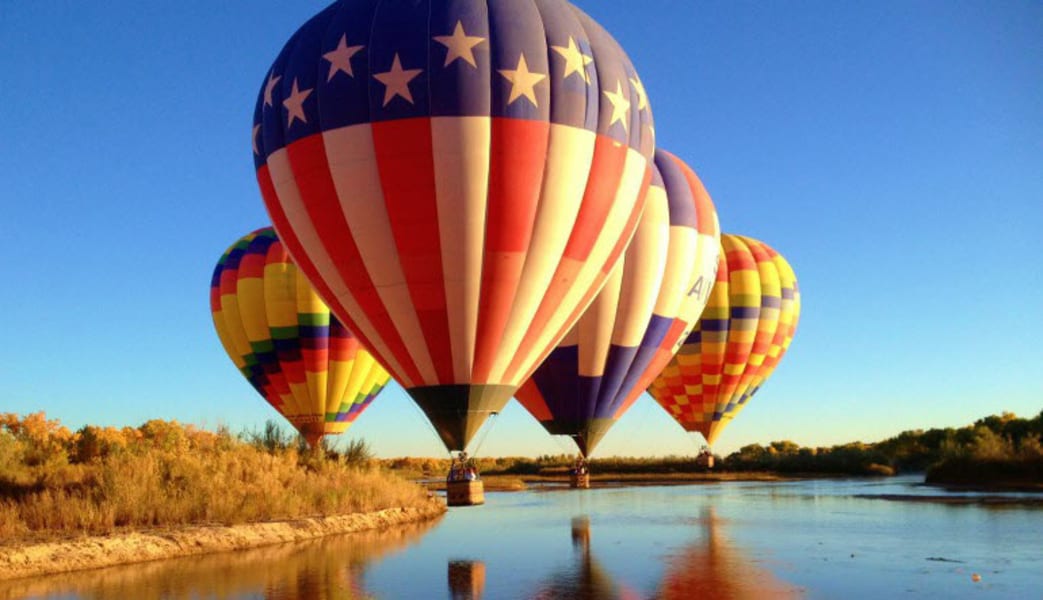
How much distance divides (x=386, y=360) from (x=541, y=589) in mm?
10408

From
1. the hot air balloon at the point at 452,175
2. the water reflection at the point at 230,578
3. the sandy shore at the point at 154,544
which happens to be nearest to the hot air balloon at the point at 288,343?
the hot air balloon at the point at 452,175

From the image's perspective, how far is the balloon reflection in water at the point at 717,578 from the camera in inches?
440

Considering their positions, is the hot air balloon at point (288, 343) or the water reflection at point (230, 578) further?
the hot air balloon at point (288, 343)

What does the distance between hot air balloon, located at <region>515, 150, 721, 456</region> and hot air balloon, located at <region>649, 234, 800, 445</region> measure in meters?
9.28

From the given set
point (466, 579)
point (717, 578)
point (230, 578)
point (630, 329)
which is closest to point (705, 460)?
point (630, 329)

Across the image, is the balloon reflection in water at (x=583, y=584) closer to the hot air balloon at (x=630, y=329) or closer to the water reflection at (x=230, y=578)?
the water reflection at (x=230, y=578)

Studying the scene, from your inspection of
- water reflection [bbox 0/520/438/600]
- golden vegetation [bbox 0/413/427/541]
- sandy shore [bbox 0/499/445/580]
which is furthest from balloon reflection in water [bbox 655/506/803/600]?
golden vegetation [bbox 0/413/427/541]

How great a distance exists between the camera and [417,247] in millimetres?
19906

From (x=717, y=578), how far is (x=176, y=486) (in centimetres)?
1019

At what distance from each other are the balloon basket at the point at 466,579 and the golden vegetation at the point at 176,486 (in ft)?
16.8

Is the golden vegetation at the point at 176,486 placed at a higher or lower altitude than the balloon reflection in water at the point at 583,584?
higher

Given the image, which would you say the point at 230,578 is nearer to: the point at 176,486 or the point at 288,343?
the point at 176,486

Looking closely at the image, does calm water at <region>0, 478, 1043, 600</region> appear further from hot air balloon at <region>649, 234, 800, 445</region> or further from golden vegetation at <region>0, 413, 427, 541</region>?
hot air balloon at <region>649, 234, 800, 445</region>

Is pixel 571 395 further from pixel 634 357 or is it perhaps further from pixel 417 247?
pixel 417 247
